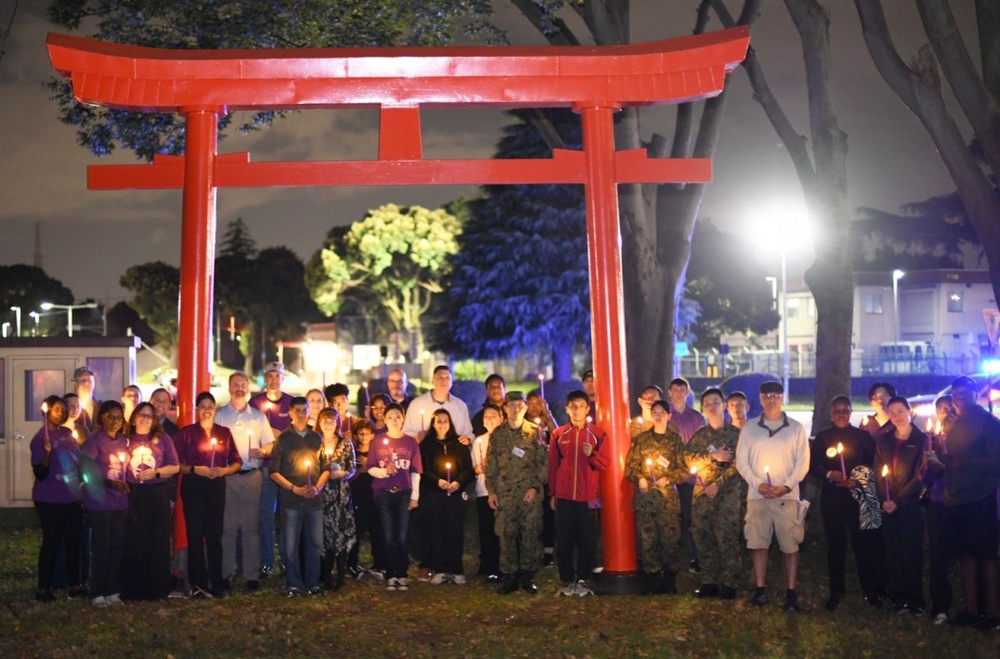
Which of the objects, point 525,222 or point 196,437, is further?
point 525,222

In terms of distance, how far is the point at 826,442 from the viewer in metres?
9.94

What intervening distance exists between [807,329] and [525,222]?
35404mm

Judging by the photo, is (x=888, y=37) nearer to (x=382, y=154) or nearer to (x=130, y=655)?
(x=382, y=154)

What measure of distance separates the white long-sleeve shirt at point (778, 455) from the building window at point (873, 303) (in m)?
59.6

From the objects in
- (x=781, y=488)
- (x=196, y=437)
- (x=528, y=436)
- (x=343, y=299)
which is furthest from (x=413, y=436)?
(x=343, y=299)

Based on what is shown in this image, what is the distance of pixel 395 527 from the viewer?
35.4 feet

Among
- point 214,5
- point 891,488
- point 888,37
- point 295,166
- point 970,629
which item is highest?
point 214,5

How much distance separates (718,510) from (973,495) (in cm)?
215

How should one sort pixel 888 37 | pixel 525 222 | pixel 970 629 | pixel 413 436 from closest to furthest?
pixel 970 629 < pixel 413 436 < pixel 888 37 < pixel 525 222

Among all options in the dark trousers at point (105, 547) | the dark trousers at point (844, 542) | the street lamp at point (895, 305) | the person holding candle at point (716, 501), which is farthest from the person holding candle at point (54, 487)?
the street lamp at point (895, 305)

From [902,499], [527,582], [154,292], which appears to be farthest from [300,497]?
[154,292]

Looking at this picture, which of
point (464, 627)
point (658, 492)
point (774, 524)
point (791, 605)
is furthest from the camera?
point (658, 492)

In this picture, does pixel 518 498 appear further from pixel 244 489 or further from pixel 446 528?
pixel 244 489

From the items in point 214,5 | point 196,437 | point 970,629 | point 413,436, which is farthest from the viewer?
point 214,5
